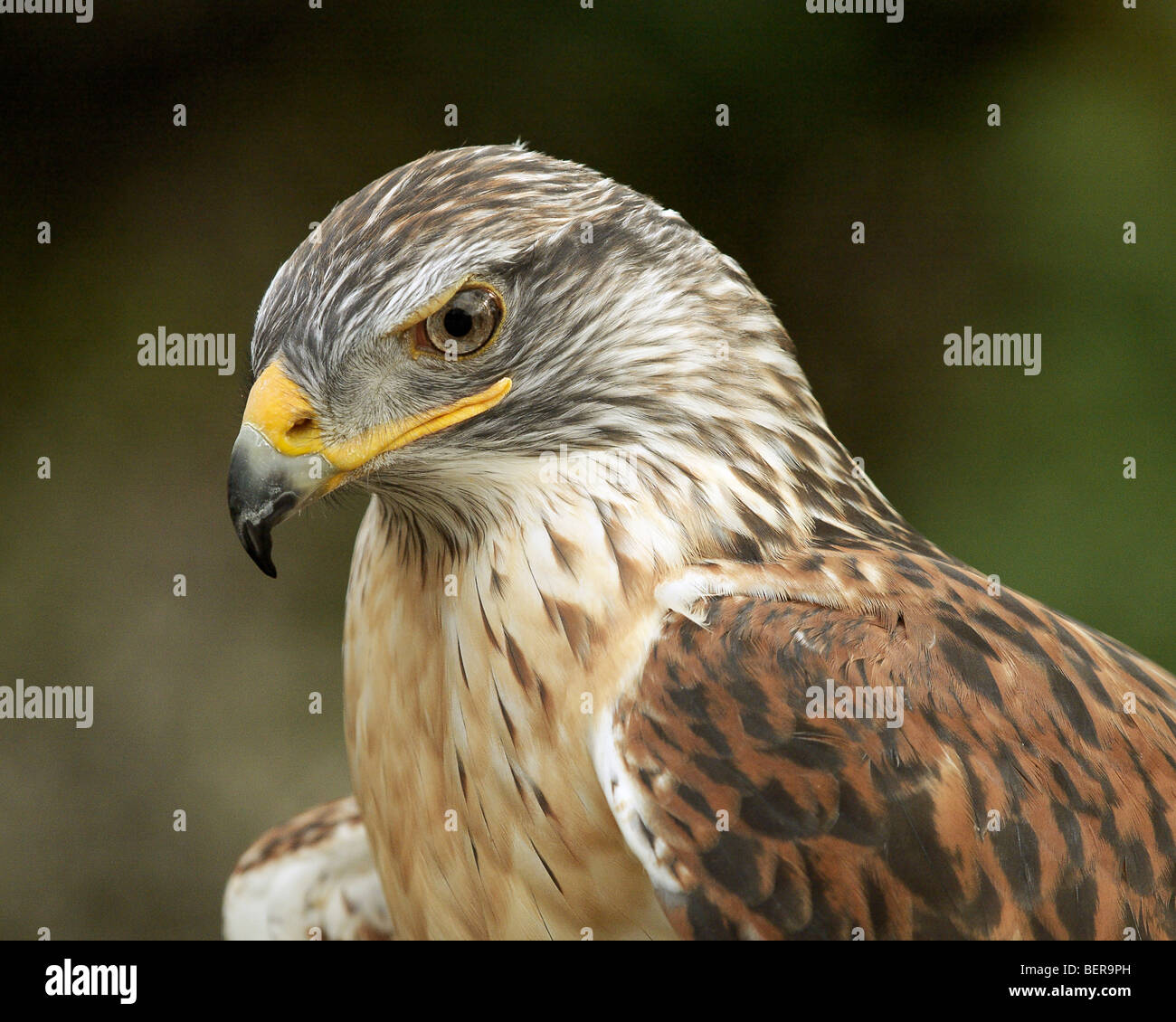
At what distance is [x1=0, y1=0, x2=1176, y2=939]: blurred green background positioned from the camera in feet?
13.0

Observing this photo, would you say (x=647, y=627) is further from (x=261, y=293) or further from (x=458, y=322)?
(x=261, y=293)

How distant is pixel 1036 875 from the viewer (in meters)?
1.56

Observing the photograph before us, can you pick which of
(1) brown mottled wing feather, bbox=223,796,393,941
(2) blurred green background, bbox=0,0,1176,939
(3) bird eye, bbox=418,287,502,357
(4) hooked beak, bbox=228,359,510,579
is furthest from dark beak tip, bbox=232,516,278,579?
(2) blurred green background, bbox=0,0,1176,939

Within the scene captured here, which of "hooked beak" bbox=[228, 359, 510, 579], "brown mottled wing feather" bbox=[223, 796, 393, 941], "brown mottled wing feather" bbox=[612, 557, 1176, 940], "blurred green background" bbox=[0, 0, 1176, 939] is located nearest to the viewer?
"brown mottled wing feather" bbox=[612, 557, 1176, 940]

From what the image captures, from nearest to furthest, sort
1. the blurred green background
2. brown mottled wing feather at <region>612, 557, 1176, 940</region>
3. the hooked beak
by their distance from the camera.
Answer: brown mottled wing feather at <region>612, 557, 1176, 940</region>
the hooked beak
the blurred green background

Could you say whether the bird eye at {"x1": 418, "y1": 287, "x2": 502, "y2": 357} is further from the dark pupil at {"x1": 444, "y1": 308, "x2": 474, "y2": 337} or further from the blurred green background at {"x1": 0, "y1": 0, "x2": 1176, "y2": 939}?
the blurred green background at {"x1": 0, "y1": 0, "x2": 1176, "y2": 939}

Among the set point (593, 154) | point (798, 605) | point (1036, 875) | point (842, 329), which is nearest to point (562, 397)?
point (798, 605)

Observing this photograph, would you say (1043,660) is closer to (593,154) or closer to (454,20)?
(593,154)

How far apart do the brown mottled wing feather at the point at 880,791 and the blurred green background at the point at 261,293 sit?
2.27m

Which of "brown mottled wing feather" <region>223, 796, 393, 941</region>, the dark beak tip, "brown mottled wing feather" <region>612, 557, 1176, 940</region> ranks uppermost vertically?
the dark beak tip

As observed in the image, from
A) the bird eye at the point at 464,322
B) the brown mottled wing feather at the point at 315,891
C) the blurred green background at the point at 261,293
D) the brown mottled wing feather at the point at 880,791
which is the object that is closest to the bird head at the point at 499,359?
the bird eye at the point at 464,322

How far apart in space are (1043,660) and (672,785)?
61cm

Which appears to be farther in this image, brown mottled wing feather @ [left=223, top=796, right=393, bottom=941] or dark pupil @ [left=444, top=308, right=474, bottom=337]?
brown mottled wing feather @ [left=223, top=796, right=393, bottom=941]

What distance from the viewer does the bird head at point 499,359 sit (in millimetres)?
1638
